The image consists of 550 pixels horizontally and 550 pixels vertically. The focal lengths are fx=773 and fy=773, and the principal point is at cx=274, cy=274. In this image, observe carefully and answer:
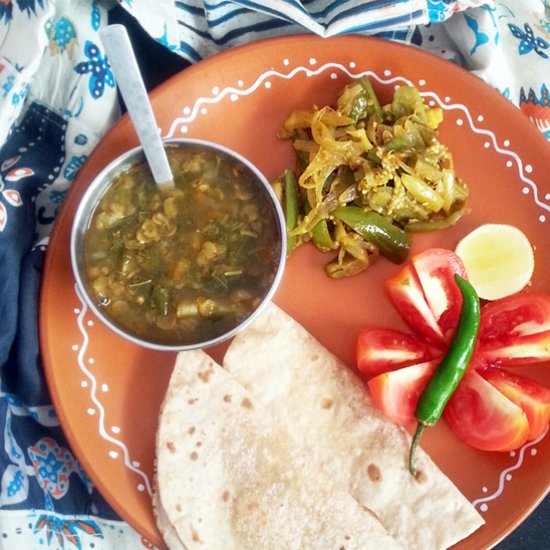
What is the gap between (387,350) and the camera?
9.32 ft

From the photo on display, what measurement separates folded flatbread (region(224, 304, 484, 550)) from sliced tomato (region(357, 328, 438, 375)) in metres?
0.12

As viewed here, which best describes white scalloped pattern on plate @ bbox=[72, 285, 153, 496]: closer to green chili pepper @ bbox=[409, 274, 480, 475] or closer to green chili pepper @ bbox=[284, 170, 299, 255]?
green chili pepper @ bbox=[284, 170, 299, 255]

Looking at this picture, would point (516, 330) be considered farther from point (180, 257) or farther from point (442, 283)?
point (180, 257)

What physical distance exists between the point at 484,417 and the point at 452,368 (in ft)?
0.69

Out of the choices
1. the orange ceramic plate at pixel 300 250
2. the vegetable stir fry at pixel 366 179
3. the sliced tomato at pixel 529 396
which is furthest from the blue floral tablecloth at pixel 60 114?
the sliced tomato at pixel 529 396

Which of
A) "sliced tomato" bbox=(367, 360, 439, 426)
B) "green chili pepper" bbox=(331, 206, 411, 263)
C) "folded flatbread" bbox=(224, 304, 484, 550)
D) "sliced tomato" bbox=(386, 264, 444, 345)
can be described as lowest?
"folded flatbread" bbox=(224, 304, 484, 550)

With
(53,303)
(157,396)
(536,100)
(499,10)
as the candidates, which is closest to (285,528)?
(157,396)

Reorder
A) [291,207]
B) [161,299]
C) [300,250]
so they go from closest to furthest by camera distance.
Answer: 1. [161,299]
2. [291,207]
3. [300,250]

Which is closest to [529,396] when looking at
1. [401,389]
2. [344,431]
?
[401,389]

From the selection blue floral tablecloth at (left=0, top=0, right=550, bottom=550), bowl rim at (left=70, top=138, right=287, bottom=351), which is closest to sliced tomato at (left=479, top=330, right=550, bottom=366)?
bowl rim at (left=70, top=138, right=287, bottom=351)

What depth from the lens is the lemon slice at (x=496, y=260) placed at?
2965mm

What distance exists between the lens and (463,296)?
2.83 m

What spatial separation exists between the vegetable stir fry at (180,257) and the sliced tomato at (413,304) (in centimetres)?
49

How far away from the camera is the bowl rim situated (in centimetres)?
268
